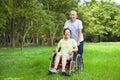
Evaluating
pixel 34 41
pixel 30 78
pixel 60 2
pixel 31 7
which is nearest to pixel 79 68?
pixel 30 78

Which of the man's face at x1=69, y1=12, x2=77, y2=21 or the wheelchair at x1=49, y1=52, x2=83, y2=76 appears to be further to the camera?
the man's face at x1=69, y1=12, x2=77, y2=21

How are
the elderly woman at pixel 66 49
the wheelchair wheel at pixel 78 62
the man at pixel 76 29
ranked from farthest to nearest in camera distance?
the man at pixel 76 29, the wheelchair wheel at pixel 78 62, the elderly woman at pixel 66 49

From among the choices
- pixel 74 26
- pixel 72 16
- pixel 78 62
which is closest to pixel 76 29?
pixel 74 26

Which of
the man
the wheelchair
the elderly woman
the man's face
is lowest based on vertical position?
the wheelchair

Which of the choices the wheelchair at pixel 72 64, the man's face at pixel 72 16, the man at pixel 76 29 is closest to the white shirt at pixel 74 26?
the man at pixel 76 29

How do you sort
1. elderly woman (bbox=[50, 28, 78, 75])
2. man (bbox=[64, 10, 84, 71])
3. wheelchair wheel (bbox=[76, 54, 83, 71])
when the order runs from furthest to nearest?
1. man (bbox=[64, 10, 84, 71])
2. wheelchair wheel (bbox=[76, 54, 83, 71])
3. elderly woman (bbox=[50, 28, 78, 75])

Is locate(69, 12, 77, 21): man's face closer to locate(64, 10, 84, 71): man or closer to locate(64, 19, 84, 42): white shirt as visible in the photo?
locate(64, 10, 84, 71): man

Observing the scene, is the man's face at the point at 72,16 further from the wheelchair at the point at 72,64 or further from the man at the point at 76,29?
the wheelchair at the point at 72,64

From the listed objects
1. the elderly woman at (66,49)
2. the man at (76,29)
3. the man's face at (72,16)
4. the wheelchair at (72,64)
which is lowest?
the wheelchair at (72,64)

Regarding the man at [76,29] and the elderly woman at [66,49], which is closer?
the elderly woman at [66,49]

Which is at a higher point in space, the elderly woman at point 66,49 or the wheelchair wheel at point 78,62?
the elderly woman at point 66,49

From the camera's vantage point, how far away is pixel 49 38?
51.6 meters

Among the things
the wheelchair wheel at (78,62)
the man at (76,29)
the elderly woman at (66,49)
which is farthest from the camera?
the man at (76,29)

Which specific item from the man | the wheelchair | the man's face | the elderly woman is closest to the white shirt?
the man
